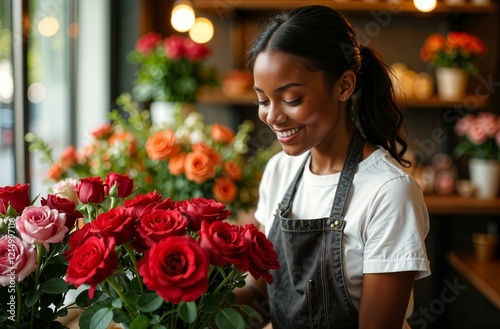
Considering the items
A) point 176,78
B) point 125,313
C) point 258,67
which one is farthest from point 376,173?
point 176,78

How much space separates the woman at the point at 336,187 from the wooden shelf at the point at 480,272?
161 centimetres

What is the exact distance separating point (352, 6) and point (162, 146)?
1772mm

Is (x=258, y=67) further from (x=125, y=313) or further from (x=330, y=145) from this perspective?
(x=125, y=313)

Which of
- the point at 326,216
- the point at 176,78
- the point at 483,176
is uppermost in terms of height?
the point at 176,78

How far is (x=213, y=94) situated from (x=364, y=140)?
2.07 meters

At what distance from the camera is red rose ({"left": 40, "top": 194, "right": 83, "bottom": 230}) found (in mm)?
886

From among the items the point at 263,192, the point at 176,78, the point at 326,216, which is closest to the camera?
the point at 326,216

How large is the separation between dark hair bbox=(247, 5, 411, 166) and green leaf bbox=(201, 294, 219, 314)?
1.78 ft

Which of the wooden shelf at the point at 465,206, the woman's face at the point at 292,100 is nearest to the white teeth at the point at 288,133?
the woman's face at the point at 292,100

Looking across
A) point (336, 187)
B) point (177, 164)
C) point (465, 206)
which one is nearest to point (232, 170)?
point (177, 164)

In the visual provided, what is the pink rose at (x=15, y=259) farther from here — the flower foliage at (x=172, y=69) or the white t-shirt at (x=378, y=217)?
the flower foliage at (x=172, y=69)

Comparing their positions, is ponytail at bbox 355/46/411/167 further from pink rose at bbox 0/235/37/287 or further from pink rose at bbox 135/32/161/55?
pink rose at bbox 135/32/161/55

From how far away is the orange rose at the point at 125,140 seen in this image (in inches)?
72.6

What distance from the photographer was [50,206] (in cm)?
89
